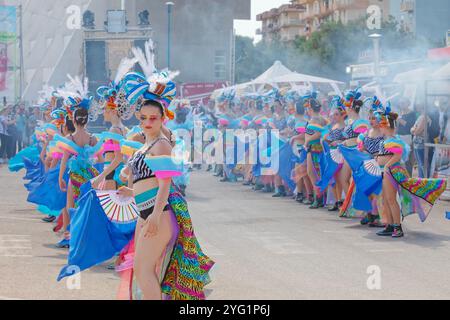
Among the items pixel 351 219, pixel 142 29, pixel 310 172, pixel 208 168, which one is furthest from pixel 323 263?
pixel 142 29

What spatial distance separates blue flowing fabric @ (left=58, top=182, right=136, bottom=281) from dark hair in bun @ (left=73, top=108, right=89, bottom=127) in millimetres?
2547

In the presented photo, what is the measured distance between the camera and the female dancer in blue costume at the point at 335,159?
15281mm

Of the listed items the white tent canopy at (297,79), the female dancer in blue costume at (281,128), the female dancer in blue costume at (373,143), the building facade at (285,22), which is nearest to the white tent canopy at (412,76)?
the female dancer in blue costume at (281,128)

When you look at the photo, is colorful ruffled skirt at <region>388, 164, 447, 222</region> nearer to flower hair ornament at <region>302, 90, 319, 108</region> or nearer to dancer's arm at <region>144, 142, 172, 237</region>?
flower hair ornament at <region>302, 90, 319, 108</region>

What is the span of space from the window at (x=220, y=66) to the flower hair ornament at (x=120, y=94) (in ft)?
171

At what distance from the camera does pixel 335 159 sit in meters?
15.4

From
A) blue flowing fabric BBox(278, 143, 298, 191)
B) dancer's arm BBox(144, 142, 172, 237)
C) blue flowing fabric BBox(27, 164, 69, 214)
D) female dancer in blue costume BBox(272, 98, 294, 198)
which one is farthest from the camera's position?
female dancer in blue costume BBox(272, 98, 294, 198)

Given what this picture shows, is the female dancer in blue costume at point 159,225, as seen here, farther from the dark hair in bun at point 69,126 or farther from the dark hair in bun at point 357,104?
the dark hair in bun at point 357,104

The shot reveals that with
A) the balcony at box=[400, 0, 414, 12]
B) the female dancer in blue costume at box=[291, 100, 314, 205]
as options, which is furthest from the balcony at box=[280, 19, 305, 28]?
the female dancer in blue costume at box=[291, 100, 314, 205]

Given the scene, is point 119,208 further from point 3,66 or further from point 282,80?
point 3,66

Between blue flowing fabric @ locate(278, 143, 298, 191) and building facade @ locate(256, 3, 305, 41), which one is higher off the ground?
building facade @ locate(256, 3, 305, 41)

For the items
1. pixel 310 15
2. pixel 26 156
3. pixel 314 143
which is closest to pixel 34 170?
pixel 26 156

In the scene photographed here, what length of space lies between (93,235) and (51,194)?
3978 millimetres

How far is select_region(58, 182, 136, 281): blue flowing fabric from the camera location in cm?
866
